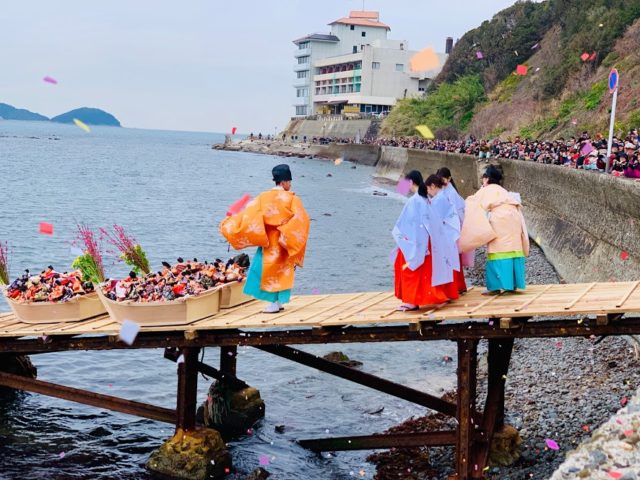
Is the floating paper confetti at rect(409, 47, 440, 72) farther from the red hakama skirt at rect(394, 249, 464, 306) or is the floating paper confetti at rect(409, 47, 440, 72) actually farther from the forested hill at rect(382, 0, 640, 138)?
the red hakama skirt at rect(394, 249, 464, 306)

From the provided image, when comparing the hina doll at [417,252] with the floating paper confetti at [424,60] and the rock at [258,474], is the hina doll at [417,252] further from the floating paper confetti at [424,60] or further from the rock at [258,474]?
the floating paper confetti at [424,60]

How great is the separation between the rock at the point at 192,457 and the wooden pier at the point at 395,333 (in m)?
0.21

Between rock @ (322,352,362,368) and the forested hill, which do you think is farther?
the forested hill

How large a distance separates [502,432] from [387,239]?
27766 mm

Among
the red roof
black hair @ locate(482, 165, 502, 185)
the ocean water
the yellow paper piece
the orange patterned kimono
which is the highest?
the red roof

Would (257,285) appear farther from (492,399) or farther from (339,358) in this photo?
(339,358)

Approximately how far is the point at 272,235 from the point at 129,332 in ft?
6.46

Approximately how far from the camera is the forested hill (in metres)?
43.7

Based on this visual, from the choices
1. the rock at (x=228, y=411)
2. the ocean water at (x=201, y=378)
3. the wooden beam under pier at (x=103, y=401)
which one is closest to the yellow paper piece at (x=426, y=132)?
the ocean water at (x=201, y=378)

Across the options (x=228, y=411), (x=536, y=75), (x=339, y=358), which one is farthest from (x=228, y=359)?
(x=536, y=75)

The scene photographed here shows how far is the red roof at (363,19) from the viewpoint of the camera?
13012 centimetres

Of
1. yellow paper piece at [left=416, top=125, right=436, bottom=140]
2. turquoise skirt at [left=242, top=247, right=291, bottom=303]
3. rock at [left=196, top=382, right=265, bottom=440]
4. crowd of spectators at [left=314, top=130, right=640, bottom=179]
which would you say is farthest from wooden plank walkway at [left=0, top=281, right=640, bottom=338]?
yellow paper piece at [left=416, top=125, right=436, bottom=140]

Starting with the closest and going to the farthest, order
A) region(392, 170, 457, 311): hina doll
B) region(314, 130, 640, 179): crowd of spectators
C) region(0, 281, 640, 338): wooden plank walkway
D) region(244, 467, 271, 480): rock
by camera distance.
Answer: region(0, 281, 640, 338): wooden plank walkway < region(392, 170, 457, 311): hina doll < region(244, 467, 271, 480): rock < region(314, 130, 640, 179): crowd of spectators

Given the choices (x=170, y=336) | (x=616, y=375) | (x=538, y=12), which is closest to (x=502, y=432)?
(x=616, y=375)
